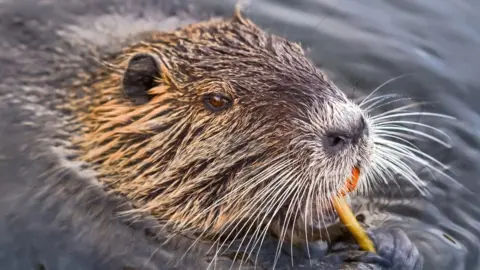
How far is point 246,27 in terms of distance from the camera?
13.9 feet

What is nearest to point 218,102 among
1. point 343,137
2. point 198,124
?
point 198,124

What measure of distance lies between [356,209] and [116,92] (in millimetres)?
1262

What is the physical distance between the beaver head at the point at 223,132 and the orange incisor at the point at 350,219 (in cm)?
5

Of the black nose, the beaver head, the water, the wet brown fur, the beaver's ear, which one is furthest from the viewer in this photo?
the water

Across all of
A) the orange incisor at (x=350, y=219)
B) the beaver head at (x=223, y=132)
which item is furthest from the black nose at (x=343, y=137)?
the orange incisor at (x=350, y=219)

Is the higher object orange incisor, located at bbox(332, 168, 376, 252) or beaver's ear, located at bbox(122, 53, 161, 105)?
beaver's ear, located at bbox(122, 53, 161, 105)

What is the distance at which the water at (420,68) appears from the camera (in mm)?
4688

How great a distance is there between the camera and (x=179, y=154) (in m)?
4.09

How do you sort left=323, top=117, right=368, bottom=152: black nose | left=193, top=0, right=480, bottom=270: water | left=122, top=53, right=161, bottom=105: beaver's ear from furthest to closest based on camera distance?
left=193, top=0, right=480, bottom=270: water
left=122, top=53, right=161, bottom=105: beaver's ear
left=323, top=117, right=368, bottom=152: black nose

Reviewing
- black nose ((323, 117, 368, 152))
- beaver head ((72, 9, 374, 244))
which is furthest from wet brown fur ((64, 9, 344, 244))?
black nose ((323, 117, 368, 152))

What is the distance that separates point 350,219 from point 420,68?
183cm

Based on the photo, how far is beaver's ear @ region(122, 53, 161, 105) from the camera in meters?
4.05

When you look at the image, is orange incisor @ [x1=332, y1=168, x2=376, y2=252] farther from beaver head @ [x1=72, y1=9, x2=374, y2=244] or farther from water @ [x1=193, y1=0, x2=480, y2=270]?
water @ [x1=193, y1=0, x2=480, y2=270]

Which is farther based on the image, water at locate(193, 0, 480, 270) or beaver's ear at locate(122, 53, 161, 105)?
water at locate(193, 0, 480, 270)
